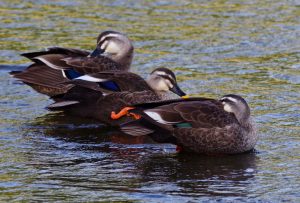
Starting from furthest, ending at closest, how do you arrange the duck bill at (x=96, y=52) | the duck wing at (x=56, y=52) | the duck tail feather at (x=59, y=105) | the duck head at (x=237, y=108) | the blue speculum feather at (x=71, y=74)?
the duck bill at (x=96, y=52) < the duck wing at (x=56, y=52) < the blue speculum feather at (x=71, y=74) < the duck tail feather at (x=59, y=105) < the duck head at (x=237, y=108)

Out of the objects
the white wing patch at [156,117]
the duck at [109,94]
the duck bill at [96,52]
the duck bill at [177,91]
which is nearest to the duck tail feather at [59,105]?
the duck at [109,94]

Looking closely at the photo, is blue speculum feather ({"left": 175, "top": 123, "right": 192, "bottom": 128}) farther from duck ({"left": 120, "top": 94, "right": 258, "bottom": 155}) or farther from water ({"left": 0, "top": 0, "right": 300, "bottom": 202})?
water ({"left": 0, "top": 0, "right": 300, "bottom": 202})

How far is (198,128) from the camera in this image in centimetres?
984

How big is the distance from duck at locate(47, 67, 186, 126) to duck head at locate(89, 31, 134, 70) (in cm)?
158

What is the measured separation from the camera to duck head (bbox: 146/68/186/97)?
11.4 m

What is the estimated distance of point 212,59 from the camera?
14258 mm

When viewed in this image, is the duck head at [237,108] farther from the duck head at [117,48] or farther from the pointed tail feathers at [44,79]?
the duck head at [117,48]

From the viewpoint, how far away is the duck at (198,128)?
32.3ft

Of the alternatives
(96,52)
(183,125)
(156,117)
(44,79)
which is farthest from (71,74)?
(183,125)

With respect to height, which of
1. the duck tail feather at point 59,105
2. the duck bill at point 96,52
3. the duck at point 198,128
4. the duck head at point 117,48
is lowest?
the duck at point 198,128

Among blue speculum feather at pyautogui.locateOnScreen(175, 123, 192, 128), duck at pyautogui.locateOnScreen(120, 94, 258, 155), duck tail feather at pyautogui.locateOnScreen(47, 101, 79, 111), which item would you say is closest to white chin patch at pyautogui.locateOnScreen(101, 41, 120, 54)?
duck tail feather at pyautogui.locateOnScreen(47, 101, 79, 111)

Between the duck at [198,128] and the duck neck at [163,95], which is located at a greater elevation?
the duck neck at [163,95]

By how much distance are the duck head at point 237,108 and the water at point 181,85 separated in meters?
0.40

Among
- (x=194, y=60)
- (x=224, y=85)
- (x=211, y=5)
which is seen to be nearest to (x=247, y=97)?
(x=224, y=85)
